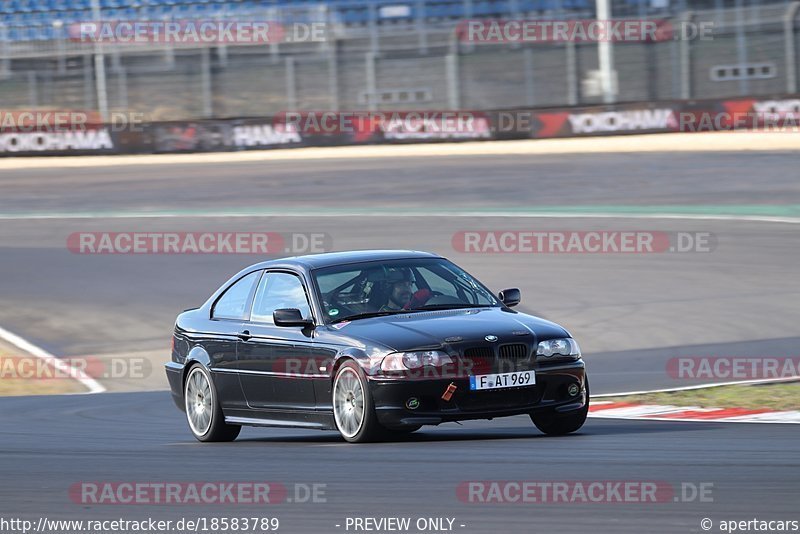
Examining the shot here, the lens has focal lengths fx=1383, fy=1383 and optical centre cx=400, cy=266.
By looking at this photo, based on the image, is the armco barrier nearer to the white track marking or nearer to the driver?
the white track marking

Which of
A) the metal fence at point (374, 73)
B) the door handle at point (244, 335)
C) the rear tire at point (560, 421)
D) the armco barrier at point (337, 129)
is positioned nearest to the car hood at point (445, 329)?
the rear tire at point (560, 421)

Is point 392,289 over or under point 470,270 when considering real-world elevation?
over

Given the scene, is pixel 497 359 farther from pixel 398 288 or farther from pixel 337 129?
pixel 337 129

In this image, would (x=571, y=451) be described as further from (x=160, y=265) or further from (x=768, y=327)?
(x=160, y=265)

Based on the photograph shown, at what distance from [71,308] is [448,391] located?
1173 centimetres

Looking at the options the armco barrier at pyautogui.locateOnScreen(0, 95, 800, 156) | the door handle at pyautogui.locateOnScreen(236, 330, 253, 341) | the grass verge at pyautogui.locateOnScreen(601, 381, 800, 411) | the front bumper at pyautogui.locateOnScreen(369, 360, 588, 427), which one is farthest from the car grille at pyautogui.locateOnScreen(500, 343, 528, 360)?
the armco barrier at pyautogui.locateOnScreen(0, 95, 800, 156)

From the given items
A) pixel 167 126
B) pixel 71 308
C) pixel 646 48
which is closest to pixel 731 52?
pixel 646 48

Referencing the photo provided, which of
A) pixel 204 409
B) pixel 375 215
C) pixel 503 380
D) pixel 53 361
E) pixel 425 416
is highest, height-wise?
pixel 503 380

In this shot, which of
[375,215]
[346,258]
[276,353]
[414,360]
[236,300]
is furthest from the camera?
[375,215]

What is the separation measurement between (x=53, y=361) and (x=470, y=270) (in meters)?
6.50

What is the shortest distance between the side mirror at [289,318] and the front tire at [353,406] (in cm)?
47

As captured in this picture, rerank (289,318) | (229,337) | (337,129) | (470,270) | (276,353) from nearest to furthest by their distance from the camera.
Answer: (289,318) → (276,353) → (229,337) → (470,270) → (337,129)

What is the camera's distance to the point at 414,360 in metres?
8.15

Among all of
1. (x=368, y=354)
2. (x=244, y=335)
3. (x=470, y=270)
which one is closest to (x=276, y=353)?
(x=244, y=335)
